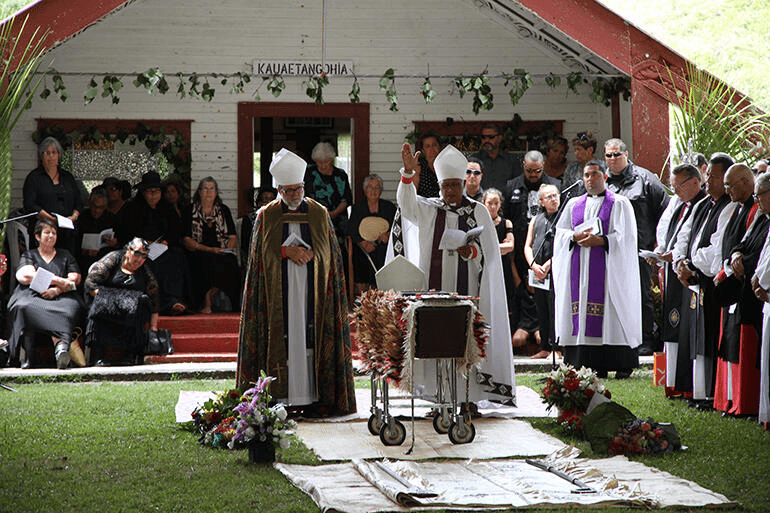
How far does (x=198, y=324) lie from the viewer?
40.6ft

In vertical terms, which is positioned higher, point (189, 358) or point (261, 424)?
point (261, 424)

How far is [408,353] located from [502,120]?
27.7ft

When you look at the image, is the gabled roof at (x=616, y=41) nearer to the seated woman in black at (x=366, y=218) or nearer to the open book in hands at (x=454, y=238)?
the seated woman in black at (x=366, y=218)

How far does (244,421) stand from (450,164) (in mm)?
2782

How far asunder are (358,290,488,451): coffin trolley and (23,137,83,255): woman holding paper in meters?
6.33

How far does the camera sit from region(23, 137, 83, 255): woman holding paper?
1229cm

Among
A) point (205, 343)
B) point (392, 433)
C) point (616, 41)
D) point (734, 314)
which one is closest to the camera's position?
point (392, 433)

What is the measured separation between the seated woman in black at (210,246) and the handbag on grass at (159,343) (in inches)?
45.8

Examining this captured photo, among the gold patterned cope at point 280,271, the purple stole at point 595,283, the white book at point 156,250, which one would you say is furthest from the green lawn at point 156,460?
the white book at point 156,250

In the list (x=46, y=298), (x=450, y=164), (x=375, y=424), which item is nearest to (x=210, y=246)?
(x=46, y=298)

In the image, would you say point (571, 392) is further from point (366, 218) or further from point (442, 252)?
point (366, 218)

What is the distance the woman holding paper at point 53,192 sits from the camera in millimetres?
12289

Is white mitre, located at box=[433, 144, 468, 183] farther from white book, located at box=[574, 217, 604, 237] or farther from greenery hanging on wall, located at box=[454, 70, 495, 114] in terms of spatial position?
greenery hanging on wall, located at box=[454, 70, 495, 114]

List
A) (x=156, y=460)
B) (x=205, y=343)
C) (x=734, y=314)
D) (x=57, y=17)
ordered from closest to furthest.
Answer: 1. (x=156, y=460)
2. (x=734, y=314)
3. (x=57, y=17)
4. (x=205, y=343)
